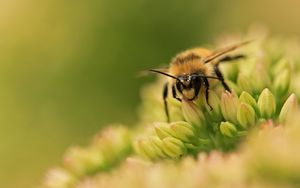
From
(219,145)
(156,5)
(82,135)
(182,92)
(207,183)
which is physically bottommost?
(207,183)

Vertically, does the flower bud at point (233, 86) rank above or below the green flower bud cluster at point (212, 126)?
above

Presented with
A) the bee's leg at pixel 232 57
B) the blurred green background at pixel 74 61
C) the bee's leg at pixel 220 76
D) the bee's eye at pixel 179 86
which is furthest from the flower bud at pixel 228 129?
the blurred green background at pixel 74 61

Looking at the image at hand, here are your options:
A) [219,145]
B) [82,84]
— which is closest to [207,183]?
[219,145]

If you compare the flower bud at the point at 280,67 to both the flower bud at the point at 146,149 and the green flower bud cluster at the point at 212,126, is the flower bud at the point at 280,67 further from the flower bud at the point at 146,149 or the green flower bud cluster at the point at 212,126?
the flower bud at the point at 146,149

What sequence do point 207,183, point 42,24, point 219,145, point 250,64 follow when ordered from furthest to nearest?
point 42,24 → point 250,64 → point 219,145 → point 207,183

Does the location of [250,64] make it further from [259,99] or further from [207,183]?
[207,183]

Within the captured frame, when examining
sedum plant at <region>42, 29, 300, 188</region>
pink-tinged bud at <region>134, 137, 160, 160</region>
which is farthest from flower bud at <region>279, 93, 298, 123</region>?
pink-tinged bud at <region>134, 137, 160, 160</region>
